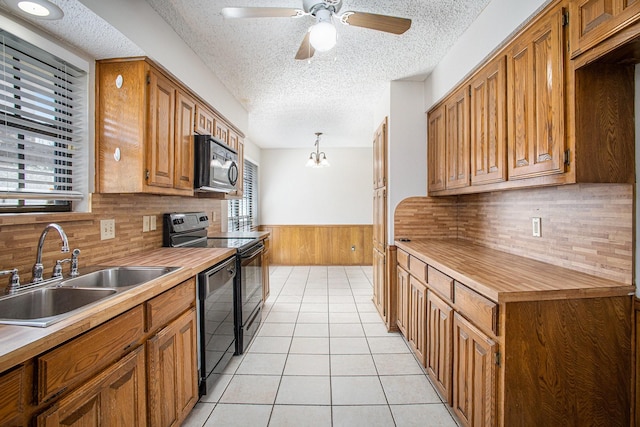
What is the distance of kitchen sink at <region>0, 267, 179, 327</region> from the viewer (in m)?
1.15

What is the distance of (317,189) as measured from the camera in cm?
608

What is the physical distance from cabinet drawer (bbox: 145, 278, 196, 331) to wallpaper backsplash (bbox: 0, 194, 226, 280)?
598mm

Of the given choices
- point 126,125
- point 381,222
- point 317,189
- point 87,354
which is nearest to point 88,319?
point 87,354

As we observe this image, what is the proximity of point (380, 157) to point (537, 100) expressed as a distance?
70.8 inches

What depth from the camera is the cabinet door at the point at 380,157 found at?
9.87 ft

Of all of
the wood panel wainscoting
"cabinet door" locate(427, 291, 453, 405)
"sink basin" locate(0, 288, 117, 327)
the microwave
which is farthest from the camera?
the wood panel wainscoting

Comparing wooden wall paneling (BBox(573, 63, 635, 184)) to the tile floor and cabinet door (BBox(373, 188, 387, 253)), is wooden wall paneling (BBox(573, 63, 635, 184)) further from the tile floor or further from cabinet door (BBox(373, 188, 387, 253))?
cabinet door (BBox(373, 188, 387, 253))

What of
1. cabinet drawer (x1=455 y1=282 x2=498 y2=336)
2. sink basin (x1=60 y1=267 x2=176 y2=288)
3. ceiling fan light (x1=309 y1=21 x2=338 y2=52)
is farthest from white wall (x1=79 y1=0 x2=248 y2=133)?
cabinet drawer (x1=455 y1=282 x2=498 y2=336)

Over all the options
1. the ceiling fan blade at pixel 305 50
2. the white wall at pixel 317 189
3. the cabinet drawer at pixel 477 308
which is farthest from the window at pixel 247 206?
the cabinet drawer at pixel 477 308

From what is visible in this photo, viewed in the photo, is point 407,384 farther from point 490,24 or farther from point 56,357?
point 490,24

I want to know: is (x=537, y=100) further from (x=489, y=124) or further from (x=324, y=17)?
(x=324, y=17)

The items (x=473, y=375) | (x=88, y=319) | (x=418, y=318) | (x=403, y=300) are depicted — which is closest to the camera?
(x=88, y=319)

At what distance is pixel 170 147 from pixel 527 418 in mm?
2477

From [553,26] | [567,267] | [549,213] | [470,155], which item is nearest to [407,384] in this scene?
[567,267]
